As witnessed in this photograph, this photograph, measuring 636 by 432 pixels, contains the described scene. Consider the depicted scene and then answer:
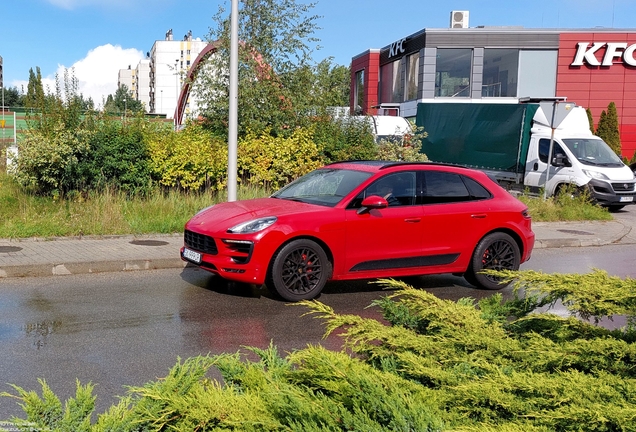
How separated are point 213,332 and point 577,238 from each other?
9.78 m

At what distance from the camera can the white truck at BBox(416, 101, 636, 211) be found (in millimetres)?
19812

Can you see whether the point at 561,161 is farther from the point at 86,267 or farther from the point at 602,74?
the point at 602,74

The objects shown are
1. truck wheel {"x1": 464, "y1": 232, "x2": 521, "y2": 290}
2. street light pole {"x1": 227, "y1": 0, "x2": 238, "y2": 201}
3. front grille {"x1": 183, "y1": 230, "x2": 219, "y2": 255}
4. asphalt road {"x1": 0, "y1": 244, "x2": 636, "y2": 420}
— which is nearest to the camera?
asphalt road {"x1": 0, "y1": 244, "x2": 636, "y2": 420}

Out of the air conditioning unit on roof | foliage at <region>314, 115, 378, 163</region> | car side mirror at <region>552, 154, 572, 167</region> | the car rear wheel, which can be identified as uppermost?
the air conditioning unit on roof

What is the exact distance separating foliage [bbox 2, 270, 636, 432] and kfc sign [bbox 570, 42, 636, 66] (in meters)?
35.1

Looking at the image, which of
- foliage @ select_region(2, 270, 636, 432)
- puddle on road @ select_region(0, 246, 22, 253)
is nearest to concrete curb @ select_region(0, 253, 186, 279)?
puddle on road @ select_region(0, 246, 22, 253)

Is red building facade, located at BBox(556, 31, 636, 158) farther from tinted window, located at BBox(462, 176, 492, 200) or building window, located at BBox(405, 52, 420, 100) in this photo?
tinted window, located at BBox(462, 176, 492, 200)

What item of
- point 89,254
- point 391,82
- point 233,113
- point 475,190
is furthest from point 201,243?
point 391,82

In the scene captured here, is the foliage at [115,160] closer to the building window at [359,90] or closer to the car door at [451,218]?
the car door at [451,218]

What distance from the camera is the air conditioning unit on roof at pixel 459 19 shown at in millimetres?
39656

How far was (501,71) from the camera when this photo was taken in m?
35.4

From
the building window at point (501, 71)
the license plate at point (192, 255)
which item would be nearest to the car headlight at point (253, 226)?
the license plate at point (192, 255)

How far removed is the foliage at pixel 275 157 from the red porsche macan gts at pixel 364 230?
5714 mm

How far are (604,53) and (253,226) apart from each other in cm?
3207
